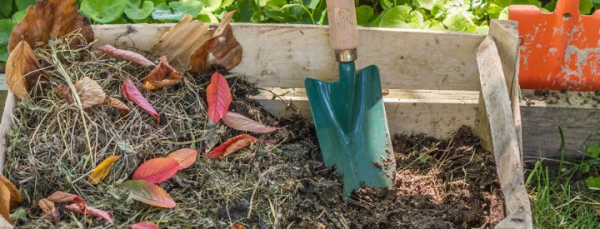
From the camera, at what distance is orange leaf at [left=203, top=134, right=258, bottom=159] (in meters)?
2.18

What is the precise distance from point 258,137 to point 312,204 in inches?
12.6

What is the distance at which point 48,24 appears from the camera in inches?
90.7

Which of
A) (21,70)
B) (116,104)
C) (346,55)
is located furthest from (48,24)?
(346,55)

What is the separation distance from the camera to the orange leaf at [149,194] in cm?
194

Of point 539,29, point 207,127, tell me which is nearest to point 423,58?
point 539,29

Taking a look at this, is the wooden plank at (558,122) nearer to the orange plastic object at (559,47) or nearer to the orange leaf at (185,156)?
the orange plastic object at (559,47)

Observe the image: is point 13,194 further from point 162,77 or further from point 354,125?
point 354,125

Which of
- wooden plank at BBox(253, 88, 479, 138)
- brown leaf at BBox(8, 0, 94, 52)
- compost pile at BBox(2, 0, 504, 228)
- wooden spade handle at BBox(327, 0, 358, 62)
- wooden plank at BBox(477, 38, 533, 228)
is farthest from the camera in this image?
wooden plank at BBox(253, 88, 479, 138)

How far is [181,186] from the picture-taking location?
2.05m

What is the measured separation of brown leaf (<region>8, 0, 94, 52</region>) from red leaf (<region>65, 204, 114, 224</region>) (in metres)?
0.61

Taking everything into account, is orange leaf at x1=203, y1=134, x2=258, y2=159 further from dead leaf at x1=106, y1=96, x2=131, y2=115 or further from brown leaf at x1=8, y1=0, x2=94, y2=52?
brown leaf at x1=8, y1=0, x2=94, y2=52

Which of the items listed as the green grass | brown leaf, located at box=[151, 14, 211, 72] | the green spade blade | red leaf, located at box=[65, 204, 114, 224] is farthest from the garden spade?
red leaf, located at box=[65, 204, 114, 224]

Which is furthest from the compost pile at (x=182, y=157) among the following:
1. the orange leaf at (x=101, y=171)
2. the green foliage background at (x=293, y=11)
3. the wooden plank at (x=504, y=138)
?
the green foliage background at (x=293, y=11)

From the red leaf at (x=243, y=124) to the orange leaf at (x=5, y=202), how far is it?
66cm
